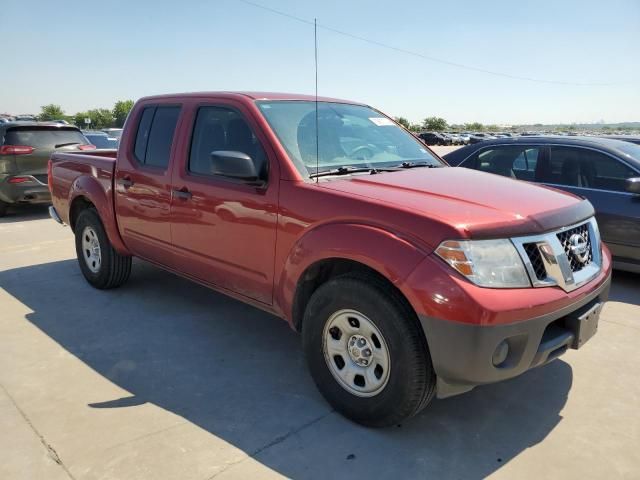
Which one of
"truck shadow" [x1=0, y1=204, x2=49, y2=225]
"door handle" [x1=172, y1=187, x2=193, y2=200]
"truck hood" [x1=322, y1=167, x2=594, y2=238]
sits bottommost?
"truck shadow" [x1=0, y1=204, x2=49, y2=225]

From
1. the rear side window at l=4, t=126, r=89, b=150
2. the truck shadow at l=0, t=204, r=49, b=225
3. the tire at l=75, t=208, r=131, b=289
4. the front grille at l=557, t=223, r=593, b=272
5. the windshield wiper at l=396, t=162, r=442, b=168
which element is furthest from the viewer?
the truck shadow at l=0, t=204, r=49, b=225

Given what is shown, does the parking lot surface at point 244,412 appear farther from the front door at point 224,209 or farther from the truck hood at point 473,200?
the truck hood at point 473,200

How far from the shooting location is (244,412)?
2.98 m

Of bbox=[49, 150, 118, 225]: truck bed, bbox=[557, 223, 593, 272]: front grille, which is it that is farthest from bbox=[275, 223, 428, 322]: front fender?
bbox=[49, 150, 118, 225]: truck bed

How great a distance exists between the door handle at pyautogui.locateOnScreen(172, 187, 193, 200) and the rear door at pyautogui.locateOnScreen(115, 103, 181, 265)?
0.11 meters

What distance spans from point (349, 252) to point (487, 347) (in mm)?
821

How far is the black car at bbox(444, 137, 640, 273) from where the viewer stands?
17.2 feet

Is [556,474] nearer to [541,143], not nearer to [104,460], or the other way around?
[104,460]

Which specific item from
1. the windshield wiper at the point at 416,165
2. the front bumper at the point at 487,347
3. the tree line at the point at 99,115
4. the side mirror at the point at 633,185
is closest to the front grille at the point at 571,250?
the front bumper at the point at 487,347

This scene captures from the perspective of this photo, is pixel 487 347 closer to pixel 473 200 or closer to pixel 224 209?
pixel 473 200

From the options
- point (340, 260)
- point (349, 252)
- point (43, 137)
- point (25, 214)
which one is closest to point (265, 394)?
point (340, 260)

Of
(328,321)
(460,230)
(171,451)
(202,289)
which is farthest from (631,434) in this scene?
(202,289)

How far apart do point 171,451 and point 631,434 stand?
8.12ft

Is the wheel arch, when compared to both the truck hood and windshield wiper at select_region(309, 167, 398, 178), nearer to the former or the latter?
the truck hood
